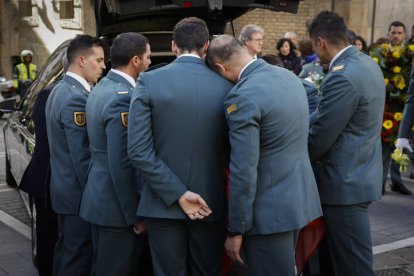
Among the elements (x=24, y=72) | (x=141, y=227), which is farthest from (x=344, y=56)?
(x=24, y=72)

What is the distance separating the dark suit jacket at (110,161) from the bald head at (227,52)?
24.6 inches

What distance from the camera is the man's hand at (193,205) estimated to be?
3598mm

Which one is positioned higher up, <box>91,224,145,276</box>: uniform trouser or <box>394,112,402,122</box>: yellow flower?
<box>394,112,402,122</box>: yellow flower

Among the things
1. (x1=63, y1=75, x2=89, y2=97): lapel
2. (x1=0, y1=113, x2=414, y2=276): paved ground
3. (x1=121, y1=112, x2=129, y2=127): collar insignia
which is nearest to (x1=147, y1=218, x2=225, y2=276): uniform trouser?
(x1=121, y1=112, x2=129, y2=127): collar insignia

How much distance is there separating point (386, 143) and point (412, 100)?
79.8 inches

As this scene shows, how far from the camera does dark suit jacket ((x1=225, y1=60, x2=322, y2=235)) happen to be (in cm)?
341

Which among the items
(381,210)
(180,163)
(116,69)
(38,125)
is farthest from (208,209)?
(381,210)

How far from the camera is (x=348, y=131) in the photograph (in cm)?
409

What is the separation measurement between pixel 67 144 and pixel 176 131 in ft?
3.60

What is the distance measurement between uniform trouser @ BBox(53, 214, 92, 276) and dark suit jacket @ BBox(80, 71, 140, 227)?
1.13 ft

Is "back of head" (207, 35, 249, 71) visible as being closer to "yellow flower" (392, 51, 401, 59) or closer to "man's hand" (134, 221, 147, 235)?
"man's hand" (134, 221, 147, 235)

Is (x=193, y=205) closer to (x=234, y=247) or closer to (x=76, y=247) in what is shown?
(x=234, y=247)

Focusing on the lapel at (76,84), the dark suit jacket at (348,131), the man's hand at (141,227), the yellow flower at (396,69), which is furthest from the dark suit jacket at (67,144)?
the yellow flower at (396,69)

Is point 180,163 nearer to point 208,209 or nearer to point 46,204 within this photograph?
point 208,209
